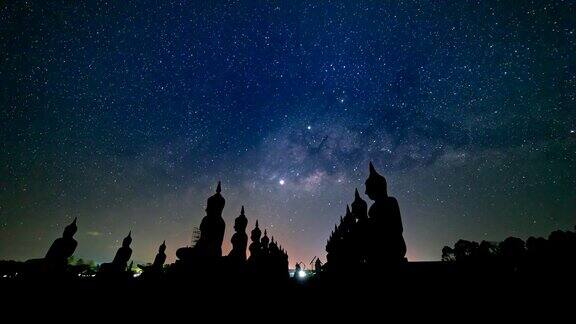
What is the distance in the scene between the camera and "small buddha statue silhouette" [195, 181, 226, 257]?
46.3 feet

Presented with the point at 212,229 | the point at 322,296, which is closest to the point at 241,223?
the point at 212,229

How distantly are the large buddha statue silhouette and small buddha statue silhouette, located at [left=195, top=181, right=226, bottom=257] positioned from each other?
365 inches

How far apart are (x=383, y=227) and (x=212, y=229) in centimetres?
1066

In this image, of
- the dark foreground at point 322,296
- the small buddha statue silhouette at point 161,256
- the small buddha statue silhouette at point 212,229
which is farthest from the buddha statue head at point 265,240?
the dark foreground at point 322,296

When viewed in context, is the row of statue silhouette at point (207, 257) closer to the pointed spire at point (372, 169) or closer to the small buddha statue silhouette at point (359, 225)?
the small buddha statue silhouette at point (359, 225)

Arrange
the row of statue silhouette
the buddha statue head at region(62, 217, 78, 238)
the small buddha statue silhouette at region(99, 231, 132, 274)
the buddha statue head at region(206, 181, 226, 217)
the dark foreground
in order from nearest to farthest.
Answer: the dark foreground < the row of statue silhouette < the buddha statue head at region(206, 181, 226, 217) < the buddha statue head at region(62, 217, 78, 238) < the small buddha statue silhouette at region(99, 231, 132, 274)

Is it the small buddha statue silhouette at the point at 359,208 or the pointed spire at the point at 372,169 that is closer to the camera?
the pointed spire at the point at 372,169

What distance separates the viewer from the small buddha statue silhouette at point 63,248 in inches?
634

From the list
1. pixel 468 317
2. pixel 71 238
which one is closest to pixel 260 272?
pixel 468 317

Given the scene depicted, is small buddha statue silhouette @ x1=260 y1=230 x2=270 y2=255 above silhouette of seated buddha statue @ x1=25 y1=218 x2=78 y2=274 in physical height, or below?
above

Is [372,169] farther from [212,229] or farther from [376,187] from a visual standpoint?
[212,229]

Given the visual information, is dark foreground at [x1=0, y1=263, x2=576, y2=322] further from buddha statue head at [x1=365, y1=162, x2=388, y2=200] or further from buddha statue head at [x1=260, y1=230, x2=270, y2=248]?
buddha statue head at [x1=260, y1=230, x2=270, y2=248]

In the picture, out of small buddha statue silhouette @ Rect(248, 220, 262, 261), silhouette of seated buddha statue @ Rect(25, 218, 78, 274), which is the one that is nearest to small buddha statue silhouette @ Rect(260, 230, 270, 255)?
small buddha statue silhouette @ Rect(248, 220, 262, 261)

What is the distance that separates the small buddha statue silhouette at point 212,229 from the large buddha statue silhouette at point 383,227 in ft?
30.4
